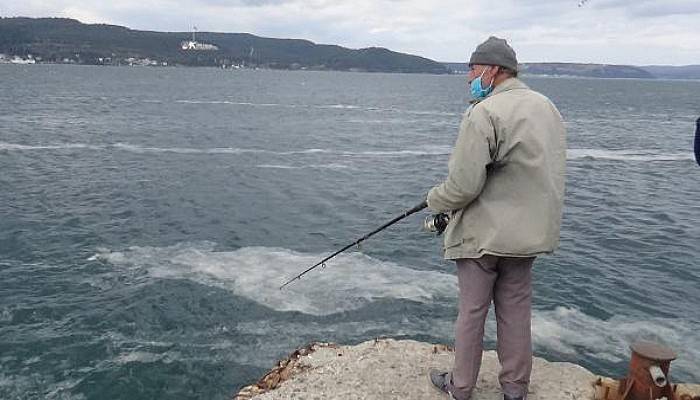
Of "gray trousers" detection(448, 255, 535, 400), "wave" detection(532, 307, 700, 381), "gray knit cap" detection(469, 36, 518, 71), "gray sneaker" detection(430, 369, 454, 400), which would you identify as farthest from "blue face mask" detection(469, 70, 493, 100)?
"wave" detection(532, 307, 700, 381)

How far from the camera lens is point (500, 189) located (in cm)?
507

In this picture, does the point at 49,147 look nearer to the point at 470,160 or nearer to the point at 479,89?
the point at 479,89

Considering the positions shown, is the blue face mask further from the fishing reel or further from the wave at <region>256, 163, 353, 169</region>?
the wave at <region>256, 163, 353, 169</region>

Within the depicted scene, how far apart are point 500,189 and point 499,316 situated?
46.0 inches

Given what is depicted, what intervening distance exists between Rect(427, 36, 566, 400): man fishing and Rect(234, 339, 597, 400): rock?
1129 millimetres

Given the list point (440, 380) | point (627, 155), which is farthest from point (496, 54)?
point (627, 155)

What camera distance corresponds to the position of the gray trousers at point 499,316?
532 cm

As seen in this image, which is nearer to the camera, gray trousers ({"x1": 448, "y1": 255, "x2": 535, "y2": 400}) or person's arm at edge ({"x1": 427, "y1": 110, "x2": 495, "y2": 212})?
person's arm at edge ({"x1": 427, "y1": 110, "x2": 495, "y2": 212})

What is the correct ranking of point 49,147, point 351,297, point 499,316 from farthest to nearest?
point 49,147, point 351,297, point 499,316

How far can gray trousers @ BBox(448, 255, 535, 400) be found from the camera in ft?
17.5

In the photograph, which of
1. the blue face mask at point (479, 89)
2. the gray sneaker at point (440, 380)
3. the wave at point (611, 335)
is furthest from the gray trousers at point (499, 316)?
the wave at point (611, 335)

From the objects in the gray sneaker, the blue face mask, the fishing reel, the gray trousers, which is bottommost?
the gray sneaker

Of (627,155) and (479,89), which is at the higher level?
(479,89)

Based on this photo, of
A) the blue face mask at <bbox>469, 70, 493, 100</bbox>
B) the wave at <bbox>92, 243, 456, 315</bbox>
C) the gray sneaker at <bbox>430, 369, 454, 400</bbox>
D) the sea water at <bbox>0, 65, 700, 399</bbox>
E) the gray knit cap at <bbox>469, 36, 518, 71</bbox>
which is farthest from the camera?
the wave at <bbox>92, 243, 456, 315</bbox>
